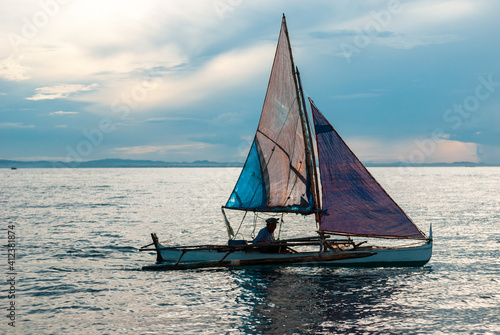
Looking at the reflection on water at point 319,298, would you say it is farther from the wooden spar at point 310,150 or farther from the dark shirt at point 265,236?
the wooden spar at point 310,150

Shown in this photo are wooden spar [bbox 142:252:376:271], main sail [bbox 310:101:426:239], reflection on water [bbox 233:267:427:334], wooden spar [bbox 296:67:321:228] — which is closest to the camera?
reflection on water [bbox 233:267:427:334]

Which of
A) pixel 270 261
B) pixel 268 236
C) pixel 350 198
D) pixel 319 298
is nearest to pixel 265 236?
pixel 268 236

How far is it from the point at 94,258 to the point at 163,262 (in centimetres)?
648

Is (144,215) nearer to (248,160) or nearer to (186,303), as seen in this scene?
(248,160)

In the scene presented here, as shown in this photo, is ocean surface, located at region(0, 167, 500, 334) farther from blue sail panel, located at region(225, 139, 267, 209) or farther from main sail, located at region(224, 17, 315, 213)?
main sail, located at region(224, 17, 315, 213)

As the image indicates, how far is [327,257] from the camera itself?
2372 cm

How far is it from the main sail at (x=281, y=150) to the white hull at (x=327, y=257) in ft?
8.30

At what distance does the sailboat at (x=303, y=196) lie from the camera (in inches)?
928

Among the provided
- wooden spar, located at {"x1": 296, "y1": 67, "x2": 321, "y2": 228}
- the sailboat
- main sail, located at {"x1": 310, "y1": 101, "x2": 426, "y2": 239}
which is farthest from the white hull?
wooden spar, located at {"x1": 296, "y1": 67, "x2": 321, "y2": 228}

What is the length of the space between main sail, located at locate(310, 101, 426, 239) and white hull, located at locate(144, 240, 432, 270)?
121 cm

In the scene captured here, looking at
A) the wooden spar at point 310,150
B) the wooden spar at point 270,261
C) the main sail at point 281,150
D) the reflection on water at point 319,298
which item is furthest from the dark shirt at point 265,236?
the wooden spar at point 310,150

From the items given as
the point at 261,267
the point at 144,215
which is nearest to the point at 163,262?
the point at 261,267

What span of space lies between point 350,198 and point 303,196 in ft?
8.49

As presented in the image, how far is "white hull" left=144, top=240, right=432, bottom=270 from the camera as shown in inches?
940
